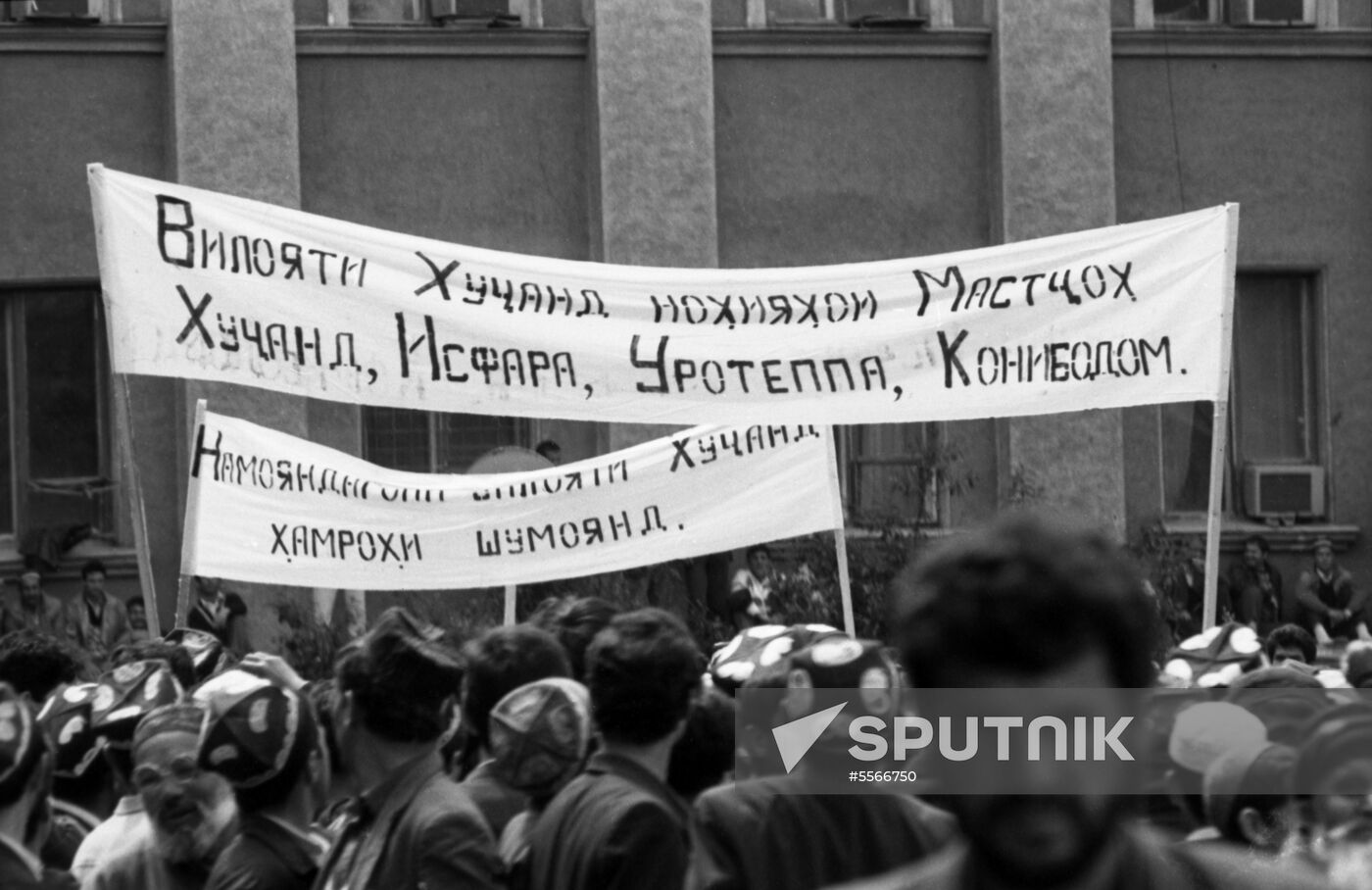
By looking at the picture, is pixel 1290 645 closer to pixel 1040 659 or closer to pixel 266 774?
pixel 266 774

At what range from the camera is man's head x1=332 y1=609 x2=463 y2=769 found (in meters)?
4.32

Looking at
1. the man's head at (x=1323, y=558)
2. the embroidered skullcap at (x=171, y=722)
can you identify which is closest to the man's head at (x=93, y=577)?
the man's head at (x=1323, y=558)

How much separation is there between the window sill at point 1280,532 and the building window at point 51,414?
920cm

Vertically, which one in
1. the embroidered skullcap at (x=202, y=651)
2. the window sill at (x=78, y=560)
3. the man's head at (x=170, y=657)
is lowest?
the window sill at (x=78, y=560)

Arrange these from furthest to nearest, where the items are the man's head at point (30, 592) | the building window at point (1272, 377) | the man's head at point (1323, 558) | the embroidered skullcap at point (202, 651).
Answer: the building window at point (1272, 377) → the man's head at point (1323, 558) → the man's head at point (30, 592) → the embroidered skullcap at point (202, 651)

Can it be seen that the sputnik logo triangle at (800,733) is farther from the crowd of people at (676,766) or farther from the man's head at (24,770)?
the man's head at (24,770)

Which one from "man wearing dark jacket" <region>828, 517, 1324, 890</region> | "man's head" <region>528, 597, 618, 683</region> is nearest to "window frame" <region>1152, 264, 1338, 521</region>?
"man's head" <region>528, 597, 618, 683</region>

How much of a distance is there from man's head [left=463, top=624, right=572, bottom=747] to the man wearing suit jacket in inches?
12.7

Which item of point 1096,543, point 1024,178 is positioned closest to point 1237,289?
point 1024,178

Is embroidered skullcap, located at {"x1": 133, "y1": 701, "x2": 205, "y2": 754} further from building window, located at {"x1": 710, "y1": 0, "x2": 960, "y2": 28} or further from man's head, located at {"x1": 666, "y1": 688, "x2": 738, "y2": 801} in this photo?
building window, located at {"x1": 710, "y1": 0, "x2": 960, "y2": 28}

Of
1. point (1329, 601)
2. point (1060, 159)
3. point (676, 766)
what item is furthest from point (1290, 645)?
point (1060, 159)

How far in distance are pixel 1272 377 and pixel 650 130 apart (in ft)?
20.2

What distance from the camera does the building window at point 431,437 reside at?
62.7ft

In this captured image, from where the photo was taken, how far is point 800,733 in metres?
3.50
